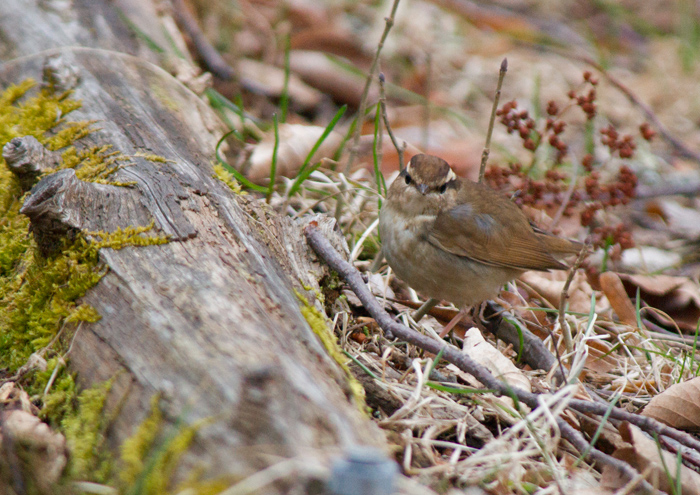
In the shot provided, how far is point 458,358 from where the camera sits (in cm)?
244

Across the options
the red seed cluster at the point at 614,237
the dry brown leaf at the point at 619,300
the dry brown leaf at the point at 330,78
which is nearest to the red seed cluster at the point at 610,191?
the red seed cluster at the point at 614,237

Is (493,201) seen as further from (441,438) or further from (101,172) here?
(101,172)

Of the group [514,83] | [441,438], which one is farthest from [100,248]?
[514,83]

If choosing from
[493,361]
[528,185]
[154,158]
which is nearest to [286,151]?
[154,158]

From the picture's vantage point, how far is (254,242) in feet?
8.45

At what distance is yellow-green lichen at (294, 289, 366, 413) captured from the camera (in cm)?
207

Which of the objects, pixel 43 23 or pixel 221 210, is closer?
pixel 221 210

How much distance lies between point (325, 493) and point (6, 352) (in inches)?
63.8

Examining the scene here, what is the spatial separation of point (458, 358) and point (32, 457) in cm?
148

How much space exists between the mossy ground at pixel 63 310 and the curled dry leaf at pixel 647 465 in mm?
1478

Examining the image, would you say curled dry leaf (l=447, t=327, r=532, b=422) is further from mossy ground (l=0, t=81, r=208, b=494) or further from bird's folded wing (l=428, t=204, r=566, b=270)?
mossy ground (l=0, t=81, r=208, b=494)

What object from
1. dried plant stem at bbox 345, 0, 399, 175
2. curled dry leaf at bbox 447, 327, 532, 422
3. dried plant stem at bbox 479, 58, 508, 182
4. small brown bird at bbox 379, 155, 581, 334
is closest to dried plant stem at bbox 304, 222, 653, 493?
curled dry leaf at bbox 447, 327, 532, 422

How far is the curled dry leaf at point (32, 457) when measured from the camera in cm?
180

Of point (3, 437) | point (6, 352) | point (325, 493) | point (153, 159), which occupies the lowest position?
point (6, 352)
